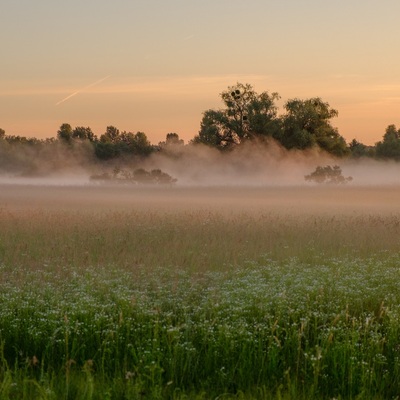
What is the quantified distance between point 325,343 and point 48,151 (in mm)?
81805

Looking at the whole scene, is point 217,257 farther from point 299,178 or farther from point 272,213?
point 299,178

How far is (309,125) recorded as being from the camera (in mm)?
75062

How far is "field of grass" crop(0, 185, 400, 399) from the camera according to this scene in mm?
8594

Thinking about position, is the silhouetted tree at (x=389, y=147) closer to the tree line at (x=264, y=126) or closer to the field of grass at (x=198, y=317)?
the tree line at (x=264, y=126)

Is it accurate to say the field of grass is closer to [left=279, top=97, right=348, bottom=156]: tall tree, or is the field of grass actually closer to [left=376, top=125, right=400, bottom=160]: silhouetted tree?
[left=279, top=97, right=348, bottom=156]: tall tree

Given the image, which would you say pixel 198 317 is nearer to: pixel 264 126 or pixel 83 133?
pixel 264 126

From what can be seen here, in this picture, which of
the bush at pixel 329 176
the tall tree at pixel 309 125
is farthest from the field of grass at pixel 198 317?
the tall tree at pixel 309 125

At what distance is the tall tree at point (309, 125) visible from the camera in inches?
2894

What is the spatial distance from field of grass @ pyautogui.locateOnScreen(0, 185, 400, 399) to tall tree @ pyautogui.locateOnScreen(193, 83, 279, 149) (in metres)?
56.6

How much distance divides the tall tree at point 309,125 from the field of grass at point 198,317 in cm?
5471

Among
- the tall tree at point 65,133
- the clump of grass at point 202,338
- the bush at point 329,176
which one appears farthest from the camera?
the tall tree at point 65,133

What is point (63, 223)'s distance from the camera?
886 inches

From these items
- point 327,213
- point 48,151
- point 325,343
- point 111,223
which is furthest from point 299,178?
point 325,343

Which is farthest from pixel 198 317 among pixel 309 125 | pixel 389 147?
pixel 389 147
